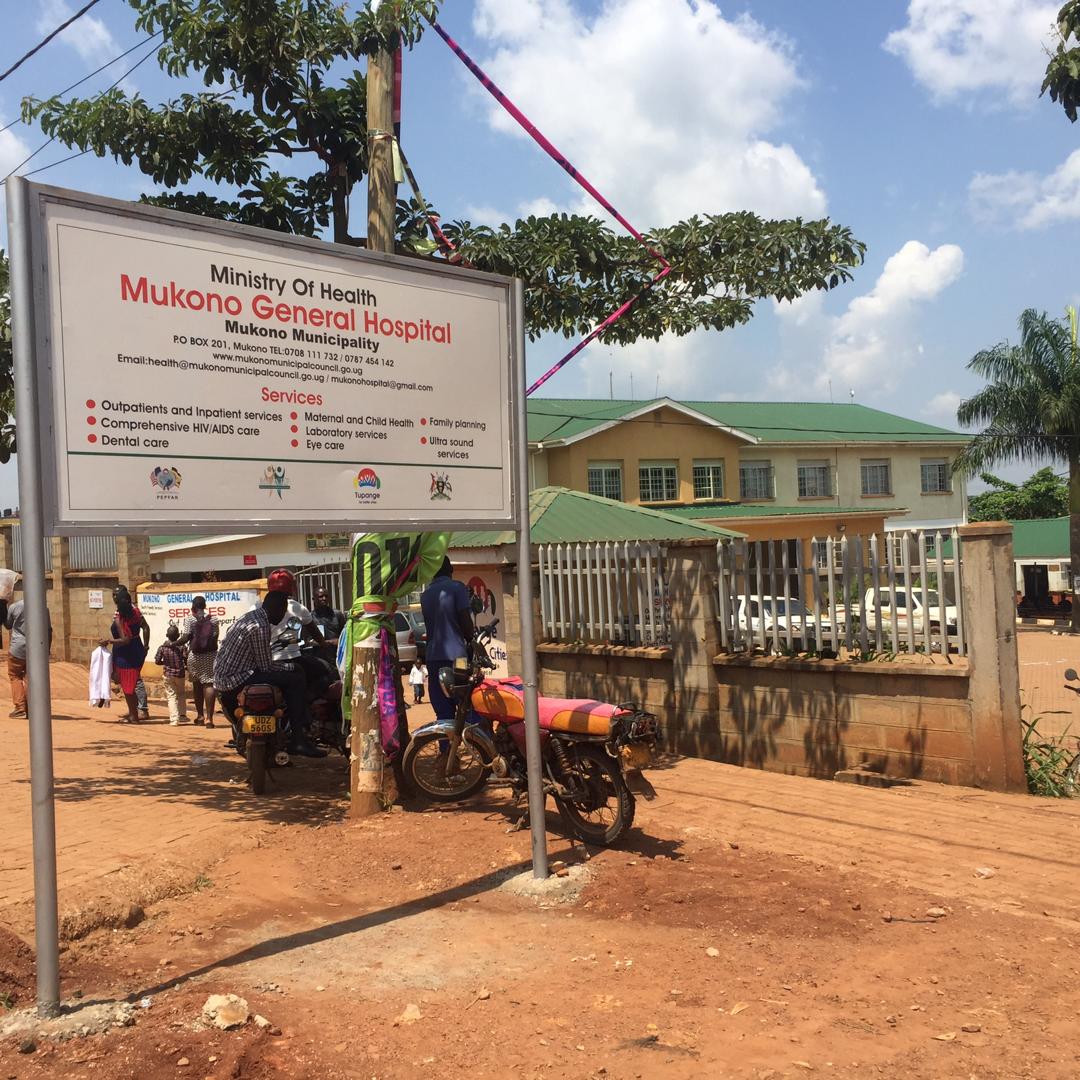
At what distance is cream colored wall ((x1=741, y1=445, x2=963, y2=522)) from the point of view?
38.8 meters

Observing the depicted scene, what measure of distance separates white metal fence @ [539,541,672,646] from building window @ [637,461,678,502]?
23528 millimetres

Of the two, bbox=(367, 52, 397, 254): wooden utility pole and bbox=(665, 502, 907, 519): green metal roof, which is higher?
bbox=(367, 52, 397, 254): wooden utility pole

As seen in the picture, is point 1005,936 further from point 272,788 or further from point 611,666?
point 611,666

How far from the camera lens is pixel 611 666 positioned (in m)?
11.2

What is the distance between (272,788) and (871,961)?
5.28 meters

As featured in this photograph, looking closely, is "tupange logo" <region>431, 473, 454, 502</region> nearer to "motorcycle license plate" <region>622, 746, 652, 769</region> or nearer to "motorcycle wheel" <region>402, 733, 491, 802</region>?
"motorcycle license plate" <region>622, 746, 652, 769</region>

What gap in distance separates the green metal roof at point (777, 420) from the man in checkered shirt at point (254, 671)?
2482 cm

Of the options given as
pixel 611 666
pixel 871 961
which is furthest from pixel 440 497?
pixel 611 666

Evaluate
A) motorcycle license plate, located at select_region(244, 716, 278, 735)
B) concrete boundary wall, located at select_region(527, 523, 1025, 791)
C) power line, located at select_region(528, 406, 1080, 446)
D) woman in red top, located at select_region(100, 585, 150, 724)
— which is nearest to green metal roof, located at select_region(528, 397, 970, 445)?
power line, located at select_region(528, 406, 1080, 446)

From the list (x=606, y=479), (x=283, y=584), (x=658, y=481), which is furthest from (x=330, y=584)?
(x=658, y=481)

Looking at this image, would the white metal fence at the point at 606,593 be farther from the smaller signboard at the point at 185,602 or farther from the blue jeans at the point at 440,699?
the smaller signboard at the point at 185,602

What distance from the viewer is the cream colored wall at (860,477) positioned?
38750 millimetres

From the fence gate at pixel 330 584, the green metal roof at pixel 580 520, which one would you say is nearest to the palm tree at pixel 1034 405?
the green metal roof at pixel 580 520

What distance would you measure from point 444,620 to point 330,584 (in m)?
9.23
